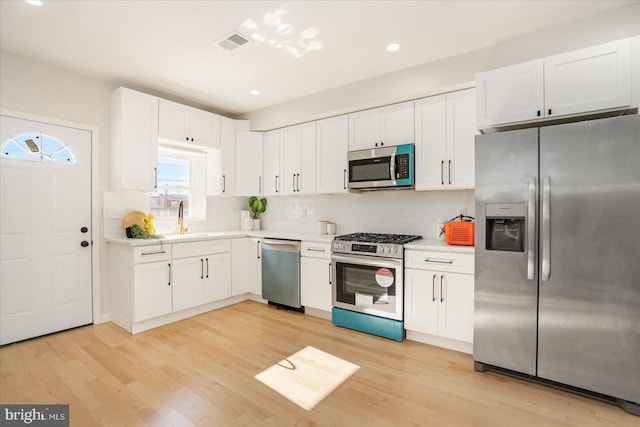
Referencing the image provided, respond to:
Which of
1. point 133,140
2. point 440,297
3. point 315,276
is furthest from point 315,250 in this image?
point 133,140

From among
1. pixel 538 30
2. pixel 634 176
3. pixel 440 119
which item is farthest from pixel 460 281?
pixel 538 30

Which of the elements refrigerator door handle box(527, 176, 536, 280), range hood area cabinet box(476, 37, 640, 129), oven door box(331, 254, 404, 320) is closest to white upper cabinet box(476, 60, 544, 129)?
range hood area cabinet box(476, 37, 640, 129)

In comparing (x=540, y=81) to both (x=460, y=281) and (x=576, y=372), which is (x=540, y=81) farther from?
(x=576, y=372)

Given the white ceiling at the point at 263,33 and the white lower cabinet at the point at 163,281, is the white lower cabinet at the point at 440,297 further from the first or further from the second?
the white lower cabinet at the point at 163,281

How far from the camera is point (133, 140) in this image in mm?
3490

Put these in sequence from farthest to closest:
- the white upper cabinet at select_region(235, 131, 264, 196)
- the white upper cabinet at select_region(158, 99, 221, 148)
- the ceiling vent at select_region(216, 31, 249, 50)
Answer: the white upper cabinet at select_region(235, 131, 264, 196) < the white upper cabinet at select_region(158, 99, 221, 148) < the ceiling vent at select_region(216, 31, 249, 50)

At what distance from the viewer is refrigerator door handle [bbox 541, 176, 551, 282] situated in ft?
7.20

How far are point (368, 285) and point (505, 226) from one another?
1.39 m

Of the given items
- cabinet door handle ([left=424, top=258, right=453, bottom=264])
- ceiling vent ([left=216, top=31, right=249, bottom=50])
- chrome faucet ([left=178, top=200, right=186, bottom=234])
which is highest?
ceiling vent ([left=216, top=31, right=249, bottom=50])

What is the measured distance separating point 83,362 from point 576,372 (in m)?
3.71

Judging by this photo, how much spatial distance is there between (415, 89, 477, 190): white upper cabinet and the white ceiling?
44 centimetres

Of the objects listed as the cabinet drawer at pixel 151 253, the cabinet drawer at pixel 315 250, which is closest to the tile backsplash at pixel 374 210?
the cabinet drawer at pixel 315 250

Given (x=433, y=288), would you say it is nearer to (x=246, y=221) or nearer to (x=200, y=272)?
(x=200, y=272)

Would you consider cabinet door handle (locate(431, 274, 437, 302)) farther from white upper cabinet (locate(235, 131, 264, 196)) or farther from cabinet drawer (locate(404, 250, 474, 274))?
white upper cabinet (locate(235, 131, 264, 196))
